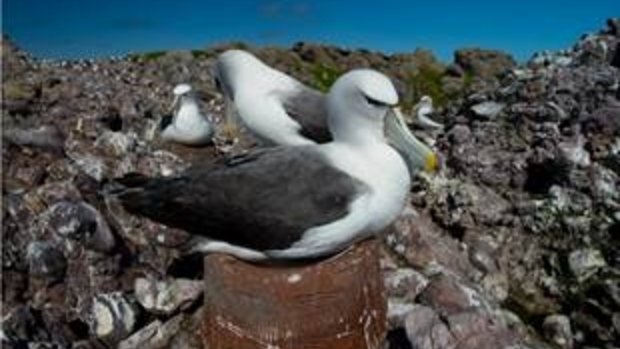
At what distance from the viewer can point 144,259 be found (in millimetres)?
5445

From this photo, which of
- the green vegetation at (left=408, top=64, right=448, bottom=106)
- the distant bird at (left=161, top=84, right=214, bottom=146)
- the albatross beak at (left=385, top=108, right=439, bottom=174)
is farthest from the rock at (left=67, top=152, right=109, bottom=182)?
the green vegetation at (left=408, top=64, right=448, bottom=106)

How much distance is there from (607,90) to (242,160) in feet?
14.4

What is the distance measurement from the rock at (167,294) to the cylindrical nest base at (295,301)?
766 mm

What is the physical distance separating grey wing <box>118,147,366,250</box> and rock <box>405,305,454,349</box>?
110 centimetres

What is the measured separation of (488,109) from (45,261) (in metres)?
4.20

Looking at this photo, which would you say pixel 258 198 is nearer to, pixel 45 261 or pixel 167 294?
pixel 167 294

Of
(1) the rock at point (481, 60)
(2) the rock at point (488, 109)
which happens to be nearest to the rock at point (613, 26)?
(2) the rock at point (488, 109)

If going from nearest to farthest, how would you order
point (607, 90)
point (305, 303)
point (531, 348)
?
point (305, 303), point (531, 348), point (607, 90)

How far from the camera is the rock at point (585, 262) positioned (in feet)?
18.9

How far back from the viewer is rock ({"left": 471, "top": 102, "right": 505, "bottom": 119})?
25.8 ft

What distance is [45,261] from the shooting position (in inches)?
203

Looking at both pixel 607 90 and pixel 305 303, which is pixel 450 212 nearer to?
pixel 607 90

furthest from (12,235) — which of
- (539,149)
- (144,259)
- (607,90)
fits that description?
(607,90)

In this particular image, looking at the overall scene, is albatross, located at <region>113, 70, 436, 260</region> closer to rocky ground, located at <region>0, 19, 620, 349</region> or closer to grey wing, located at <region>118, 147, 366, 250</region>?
grey wing, located at <region>118, 147, 366, 250</region>
